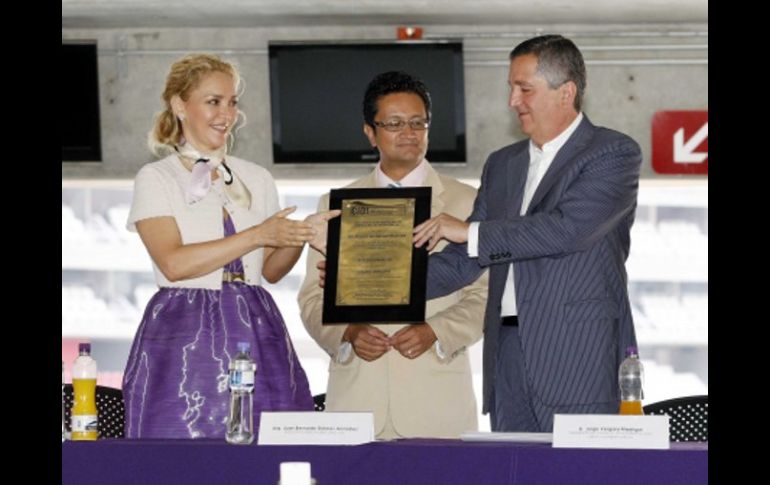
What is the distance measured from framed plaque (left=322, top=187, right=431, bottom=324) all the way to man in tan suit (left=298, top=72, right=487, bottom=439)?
1.45 feet

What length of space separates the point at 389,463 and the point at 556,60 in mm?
1478

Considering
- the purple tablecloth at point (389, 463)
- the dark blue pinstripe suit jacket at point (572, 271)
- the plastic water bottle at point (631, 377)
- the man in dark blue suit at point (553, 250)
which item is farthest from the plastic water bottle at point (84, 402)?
the plastic water bottle at point (631, 377)

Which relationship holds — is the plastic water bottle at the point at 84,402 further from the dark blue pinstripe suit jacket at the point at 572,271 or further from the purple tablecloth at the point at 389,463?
the dark blue pinstripe suit jacket at the point at 572,271

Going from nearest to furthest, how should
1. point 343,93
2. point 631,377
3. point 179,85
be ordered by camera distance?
point 631,377 < point 179,85 < point 343,93

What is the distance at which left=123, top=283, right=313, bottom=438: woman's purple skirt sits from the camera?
3.74 metres

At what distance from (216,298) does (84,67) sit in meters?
4.23

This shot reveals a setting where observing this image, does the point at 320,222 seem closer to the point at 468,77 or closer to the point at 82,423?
the point at 82,423

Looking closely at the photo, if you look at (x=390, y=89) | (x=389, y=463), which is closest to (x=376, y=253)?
(x=390, y=89)

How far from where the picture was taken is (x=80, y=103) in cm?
773

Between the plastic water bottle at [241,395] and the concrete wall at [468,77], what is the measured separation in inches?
180

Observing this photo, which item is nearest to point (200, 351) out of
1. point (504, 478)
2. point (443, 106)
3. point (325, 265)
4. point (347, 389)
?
point (325, 265)

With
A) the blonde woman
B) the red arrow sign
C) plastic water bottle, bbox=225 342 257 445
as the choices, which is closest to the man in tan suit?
the blonde woman

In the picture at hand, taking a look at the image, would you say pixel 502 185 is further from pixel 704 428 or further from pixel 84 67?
pixel 84 67
